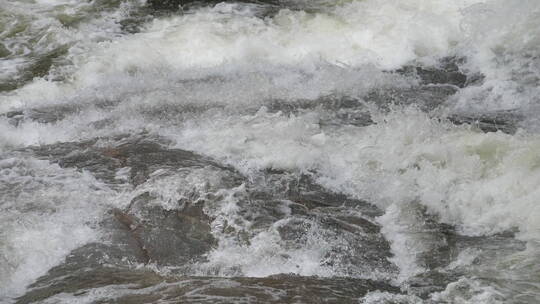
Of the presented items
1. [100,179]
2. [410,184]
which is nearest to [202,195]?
[100,179]

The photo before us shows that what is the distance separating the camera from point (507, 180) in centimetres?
466

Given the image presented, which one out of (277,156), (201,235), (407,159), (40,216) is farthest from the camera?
(277,156)

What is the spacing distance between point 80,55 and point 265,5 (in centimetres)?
293

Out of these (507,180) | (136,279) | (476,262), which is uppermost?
(507,180)

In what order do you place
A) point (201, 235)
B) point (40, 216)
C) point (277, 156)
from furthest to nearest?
point (277, 156) → point (40, 216) → point (201, 235)

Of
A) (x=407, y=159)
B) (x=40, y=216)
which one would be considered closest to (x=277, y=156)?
(x=407, y=159)

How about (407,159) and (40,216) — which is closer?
(40,216)

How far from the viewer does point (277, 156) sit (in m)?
5.38

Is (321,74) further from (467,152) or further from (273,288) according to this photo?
(273,288)

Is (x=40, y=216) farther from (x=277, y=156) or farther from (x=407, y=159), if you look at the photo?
(x=407, y=159)

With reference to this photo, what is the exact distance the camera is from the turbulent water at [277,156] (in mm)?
3984

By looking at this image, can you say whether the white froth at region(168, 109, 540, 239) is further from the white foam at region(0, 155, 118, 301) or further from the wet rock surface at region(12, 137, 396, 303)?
the white foam at region(0, 155, 118, 301)

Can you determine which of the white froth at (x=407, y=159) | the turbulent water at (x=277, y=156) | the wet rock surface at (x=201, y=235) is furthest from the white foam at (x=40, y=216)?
the white froth at (x=407, y=159)

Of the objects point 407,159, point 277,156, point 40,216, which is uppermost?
point 407,159
